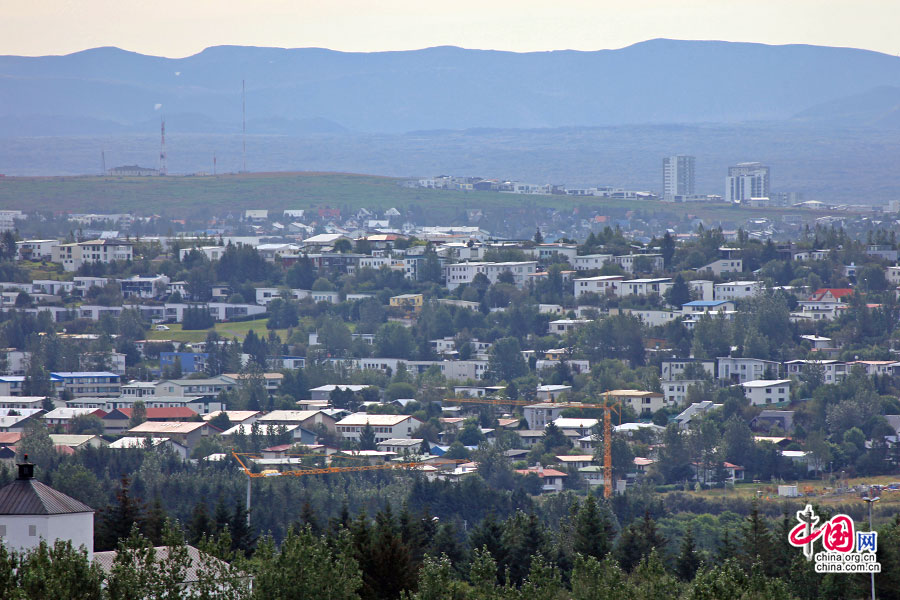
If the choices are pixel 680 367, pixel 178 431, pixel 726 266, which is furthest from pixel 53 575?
pixel 726 266

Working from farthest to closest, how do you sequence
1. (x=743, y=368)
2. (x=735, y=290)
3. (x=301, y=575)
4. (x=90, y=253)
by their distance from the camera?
(x=90, y=253)
(x=735, y=290)
(x=743, y=368)
(x=301, y=575)

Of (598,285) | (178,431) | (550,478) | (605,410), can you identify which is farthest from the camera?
(598,285)

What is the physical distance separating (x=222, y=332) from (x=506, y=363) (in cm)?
2141

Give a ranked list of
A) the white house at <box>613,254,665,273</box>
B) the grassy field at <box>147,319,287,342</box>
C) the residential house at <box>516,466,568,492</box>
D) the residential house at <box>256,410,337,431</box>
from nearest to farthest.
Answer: the residential house at <box>516,466,568,492</box>
the residential house at <box>256,410,337,431</box>
the grassy field at <box>147,319,287,342</box>
the white house at <box>613,254,665,273</box>

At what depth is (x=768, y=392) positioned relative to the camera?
301 ft

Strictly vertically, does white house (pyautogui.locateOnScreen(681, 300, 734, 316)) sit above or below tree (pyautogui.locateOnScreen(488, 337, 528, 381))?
above

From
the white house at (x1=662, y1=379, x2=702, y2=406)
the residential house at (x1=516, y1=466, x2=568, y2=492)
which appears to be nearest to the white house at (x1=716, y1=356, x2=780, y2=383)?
the white house at (x1=662, y1=379, x2=702, y2=406)

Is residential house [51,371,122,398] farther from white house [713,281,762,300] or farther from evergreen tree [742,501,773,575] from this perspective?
evergreen tree [742,501,773,575]

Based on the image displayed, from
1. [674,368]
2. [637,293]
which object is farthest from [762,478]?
[637,293]

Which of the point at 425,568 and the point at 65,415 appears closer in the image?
the point at 425,568

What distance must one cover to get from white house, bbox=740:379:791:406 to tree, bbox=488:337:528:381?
46.4 feet

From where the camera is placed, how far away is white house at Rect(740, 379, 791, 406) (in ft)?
300

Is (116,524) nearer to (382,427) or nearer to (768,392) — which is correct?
(382,427)

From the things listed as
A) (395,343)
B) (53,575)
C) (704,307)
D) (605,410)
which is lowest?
(605,410)
